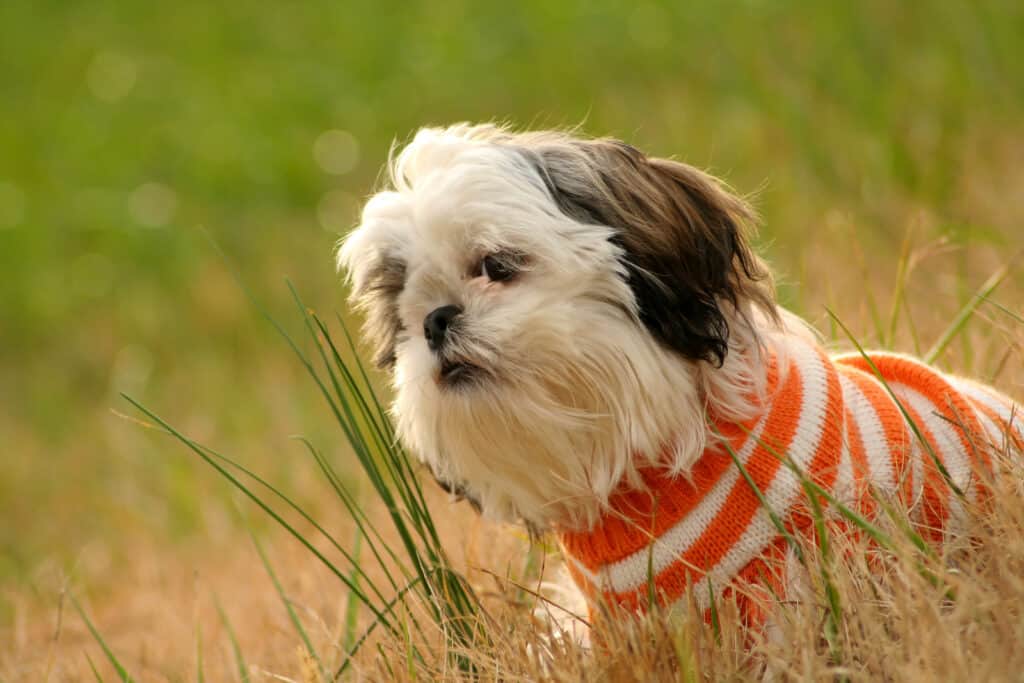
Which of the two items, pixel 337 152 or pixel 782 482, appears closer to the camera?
pixel 782 482

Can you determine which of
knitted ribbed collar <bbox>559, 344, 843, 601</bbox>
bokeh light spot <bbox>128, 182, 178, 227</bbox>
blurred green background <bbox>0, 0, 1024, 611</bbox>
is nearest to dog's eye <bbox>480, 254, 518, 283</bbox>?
knitted ribbed collar <bbox>559, 344, 843, 601</bbox>

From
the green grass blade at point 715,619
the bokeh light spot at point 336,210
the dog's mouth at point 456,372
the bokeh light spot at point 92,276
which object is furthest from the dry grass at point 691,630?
the bokeh light spot at point 92,276

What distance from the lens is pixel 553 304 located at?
2.26 metres

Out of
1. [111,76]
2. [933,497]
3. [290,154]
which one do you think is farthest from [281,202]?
[933,497]

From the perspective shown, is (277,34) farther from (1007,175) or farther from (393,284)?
(393,284)

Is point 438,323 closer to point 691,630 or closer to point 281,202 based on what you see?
point 691,630

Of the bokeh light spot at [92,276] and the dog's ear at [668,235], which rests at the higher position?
the dog's ear at [668,235]

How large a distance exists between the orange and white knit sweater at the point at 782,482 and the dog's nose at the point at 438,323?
534mm

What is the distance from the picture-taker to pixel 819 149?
18.9 feet

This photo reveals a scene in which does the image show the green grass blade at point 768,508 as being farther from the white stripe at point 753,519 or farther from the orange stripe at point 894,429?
the orange stripe at point 894,429

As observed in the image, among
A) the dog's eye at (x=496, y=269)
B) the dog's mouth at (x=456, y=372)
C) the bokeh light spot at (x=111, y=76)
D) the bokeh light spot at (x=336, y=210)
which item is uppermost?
the bokeh light spot at (x=111, y=76)

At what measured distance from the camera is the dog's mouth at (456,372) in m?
2.31

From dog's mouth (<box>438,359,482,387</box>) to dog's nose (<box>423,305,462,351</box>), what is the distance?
0.05 meters

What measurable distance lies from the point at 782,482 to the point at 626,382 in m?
0.39
